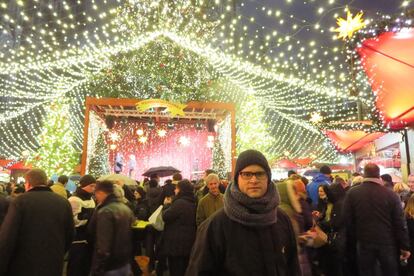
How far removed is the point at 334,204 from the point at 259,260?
13.9 feet

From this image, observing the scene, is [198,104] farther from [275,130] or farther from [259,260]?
[275,130]

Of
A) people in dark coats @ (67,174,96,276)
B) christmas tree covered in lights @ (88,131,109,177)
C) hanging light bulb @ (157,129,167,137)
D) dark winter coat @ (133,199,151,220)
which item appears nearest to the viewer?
people in dark coats @ (67,174,96,276)

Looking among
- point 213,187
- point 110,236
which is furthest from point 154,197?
point 110,236

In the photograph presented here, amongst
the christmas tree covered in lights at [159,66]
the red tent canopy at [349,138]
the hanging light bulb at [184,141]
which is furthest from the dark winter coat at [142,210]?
the hanging light bulb at [184,141]

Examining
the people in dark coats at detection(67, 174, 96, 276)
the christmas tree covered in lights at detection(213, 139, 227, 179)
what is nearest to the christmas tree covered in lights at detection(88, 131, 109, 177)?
the christmas tree covered in lights at detection(213, 139, 227, 179)

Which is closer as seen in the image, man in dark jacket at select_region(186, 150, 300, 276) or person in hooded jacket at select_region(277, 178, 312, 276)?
man in dark jacket at select_region(186, 150, 300, 276)

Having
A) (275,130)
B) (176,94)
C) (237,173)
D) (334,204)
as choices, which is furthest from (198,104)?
(275,130)

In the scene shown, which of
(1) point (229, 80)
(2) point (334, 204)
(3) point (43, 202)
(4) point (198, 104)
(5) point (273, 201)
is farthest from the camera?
(1) point (229, 80)

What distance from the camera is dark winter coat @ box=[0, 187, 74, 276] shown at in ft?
12.2

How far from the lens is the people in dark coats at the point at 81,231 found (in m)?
4.62

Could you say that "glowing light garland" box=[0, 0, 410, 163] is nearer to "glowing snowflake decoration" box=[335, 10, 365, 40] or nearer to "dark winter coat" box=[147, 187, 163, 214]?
"glowing snowflake decoration" box=[335, 10, 365, 40]

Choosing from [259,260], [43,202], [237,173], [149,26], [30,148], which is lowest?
[259,260]

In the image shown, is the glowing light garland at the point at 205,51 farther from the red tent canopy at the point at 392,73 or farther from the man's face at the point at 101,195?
the man's face at the point at 101,195

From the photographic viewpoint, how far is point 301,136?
4434 cm
